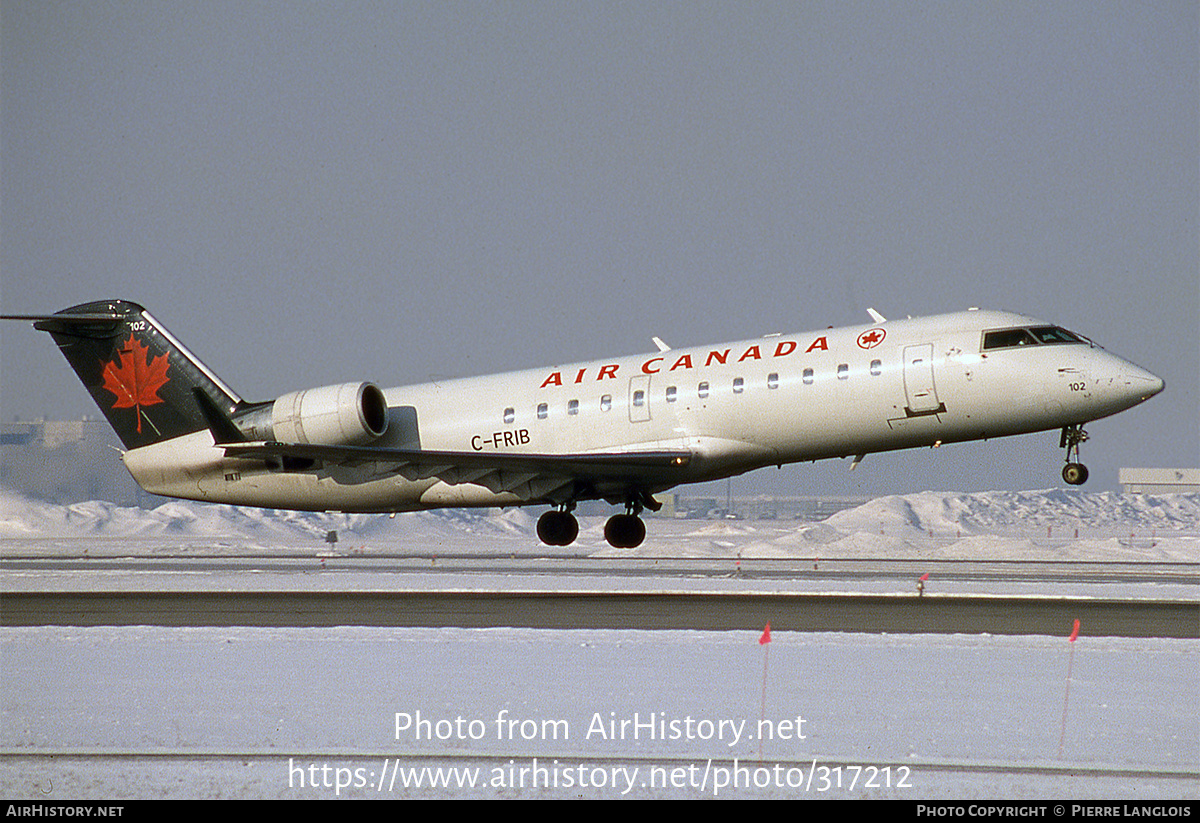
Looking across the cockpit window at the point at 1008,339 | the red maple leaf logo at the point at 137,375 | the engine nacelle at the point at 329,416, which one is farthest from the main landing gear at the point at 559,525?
the red maple leaf logo at the point at 137,375

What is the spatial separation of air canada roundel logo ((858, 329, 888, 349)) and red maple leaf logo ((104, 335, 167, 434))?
648 inches

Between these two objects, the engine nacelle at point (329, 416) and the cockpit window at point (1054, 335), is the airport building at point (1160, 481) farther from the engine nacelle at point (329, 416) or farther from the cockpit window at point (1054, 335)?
the engine nacelle at point (329, 416)

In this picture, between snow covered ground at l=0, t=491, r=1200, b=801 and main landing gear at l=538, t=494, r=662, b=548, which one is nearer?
snow covered ground at l=0, t=491, r=1200, b=801

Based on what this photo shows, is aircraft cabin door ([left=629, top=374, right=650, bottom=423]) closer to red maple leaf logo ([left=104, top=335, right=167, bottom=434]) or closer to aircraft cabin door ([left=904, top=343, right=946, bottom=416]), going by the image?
aircraft cabin door ([left=904, top=343, right=946, bottom=416])

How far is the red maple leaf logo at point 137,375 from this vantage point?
94.6 feet

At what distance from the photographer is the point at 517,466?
2506cm

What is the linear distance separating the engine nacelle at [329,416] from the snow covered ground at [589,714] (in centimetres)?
753

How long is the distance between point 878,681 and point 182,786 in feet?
27.0

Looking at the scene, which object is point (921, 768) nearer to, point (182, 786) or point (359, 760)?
point (359, 760)

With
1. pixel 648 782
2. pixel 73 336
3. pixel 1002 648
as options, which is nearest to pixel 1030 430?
pixel 1002 648

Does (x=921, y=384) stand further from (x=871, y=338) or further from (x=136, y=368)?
(x=136, y=368)

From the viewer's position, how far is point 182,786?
10453 mm

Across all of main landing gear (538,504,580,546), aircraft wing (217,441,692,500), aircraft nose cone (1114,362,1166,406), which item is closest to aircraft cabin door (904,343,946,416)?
aircraft nose cone (1114,362,1166,406)

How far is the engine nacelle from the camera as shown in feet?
86.4
